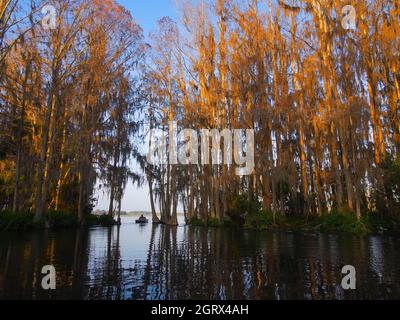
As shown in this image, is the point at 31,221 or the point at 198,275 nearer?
the point at 198,275

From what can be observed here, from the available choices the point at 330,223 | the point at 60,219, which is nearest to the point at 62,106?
the point at 60,219

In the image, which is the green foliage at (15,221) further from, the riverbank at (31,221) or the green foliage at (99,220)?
the green foliage at (99,220)

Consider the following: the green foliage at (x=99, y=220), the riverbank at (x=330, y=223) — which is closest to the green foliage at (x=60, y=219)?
the green foliage at (x=99, y=220)

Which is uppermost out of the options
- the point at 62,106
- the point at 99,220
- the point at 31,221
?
the point at 62,106

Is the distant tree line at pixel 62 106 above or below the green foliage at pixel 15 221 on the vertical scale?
above

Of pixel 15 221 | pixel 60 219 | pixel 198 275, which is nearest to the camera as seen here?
pixel 198 275

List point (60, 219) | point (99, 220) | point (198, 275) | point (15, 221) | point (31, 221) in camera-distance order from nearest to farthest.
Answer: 1. point (198, 275)
2. point (15, 221)
3. point (31, 221)
4. point (60, 219)
5. point (99, 220)

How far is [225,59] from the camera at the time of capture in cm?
2420

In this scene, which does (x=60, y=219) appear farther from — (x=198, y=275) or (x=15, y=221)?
(x=198, y=275)

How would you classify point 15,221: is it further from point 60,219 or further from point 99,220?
point 99,220

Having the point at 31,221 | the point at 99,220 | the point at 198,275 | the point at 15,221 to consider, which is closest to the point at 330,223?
the point at 198,275

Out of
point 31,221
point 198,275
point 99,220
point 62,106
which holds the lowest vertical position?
point 198,275

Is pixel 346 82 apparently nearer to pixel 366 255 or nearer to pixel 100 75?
pixel 366 255

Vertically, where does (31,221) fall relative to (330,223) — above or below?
above
